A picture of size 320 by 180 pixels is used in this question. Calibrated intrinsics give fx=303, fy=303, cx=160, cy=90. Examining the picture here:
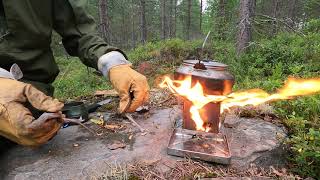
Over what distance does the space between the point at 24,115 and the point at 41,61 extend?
3.71 ft

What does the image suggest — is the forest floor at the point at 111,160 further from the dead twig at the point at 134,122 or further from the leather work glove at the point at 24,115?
the leather work glove at the point at 24,115

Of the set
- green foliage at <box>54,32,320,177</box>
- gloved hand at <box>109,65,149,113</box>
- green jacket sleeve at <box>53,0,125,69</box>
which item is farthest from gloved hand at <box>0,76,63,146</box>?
green foliage at <box>54,32,320,177</box>

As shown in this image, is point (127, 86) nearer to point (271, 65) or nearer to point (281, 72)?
point (281, 72)

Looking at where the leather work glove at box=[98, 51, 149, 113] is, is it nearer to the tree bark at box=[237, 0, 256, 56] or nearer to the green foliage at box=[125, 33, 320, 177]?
the green foliage at box=[125, 33, 320, 177]

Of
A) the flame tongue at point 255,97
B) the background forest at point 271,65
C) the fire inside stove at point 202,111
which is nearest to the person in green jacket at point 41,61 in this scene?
the fire inside stove at point 202,111

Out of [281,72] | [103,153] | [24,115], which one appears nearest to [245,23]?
[281,72]

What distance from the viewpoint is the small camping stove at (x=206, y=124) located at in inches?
90.6

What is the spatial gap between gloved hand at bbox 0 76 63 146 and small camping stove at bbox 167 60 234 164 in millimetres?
912

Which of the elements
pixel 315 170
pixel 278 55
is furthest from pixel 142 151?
pixel 278 55

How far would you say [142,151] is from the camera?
2.43m

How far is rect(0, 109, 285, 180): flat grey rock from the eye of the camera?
7.14ft

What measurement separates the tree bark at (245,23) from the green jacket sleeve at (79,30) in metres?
6.08

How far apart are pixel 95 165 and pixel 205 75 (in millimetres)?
1086

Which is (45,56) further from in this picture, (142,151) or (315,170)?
(315,170)
